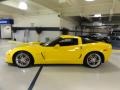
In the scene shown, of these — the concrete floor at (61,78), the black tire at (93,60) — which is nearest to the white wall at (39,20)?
the black tire at (93,60)

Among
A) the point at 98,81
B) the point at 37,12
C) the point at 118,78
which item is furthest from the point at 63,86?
the point at 37,12

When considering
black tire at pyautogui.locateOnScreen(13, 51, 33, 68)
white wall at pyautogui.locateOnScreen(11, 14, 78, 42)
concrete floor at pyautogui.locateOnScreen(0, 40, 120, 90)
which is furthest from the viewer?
white wall at pyautogui.locateOnScreen(11, 14, 78, 42)

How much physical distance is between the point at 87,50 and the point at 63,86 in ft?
6.31

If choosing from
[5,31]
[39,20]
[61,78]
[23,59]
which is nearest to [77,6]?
[39,20]

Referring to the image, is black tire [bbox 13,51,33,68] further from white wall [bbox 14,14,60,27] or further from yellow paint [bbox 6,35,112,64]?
white wall [bbox 14,14,60,27]

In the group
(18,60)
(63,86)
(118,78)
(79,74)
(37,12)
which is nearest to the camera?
(63,86)

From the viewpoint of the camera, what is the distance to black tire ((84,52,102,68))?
16.2 feet

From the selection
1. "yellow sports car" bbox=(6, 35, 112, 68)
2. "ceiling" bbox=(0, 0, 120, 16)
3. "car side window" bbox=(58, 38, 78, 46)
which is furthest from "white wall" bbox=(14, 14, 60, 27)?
"yellow sports car" bbox=(6, 35, 112, 68)

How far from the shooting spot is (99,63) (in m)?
4.95

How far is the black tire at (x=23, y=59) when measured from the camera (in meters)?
4.78

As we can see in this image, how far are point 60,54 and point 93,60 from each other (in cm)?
108

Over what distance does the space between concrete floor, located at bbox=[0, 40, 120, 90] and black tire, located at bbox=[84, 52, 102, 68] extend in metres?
0.17

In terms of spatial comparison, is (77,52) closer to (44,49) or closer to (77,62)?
(77,62)

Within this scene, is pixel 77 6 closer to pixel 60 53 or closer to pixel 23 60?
pixel 60 53
